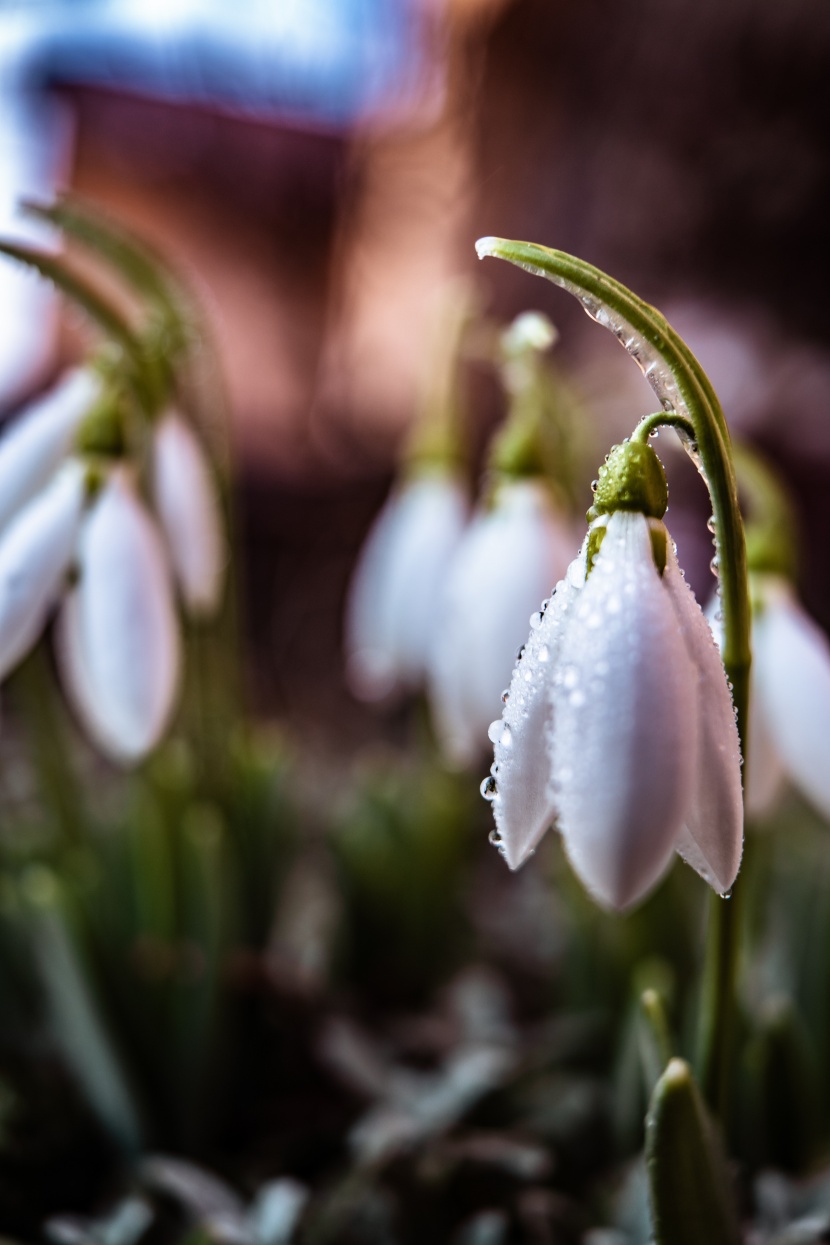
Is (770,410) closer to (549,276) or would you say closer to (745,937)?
(745,937)

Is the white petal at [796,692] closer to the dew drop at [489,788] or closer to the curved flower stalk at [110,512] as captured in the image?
the dew drop at [489,788]

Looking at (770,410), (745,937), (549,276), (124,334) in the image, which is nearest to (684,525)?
(770,410)

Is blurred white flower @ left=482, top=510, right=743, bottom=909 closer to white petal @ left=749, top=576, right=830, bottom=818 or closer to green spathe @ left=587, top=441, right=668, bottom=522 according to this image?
green spathe @ left=587, top=441, right=668, bottom=522

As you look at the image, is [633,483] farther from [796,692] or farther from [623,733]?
[796,692]

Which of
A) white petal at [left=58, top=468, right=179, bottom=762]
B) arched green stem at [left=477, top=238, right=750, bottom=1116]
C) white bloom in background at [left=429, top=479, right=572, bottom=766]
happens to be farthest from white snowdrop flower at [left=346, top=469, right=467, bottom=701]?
arched green stem at [left=477, top=238, right=750, bottom=1116]

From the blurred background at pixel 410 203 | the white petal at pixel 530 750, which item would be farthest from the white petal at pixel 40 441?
the blurred background at pixel 410 203

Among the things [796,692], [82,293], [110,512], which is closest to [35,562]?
[110,512]
